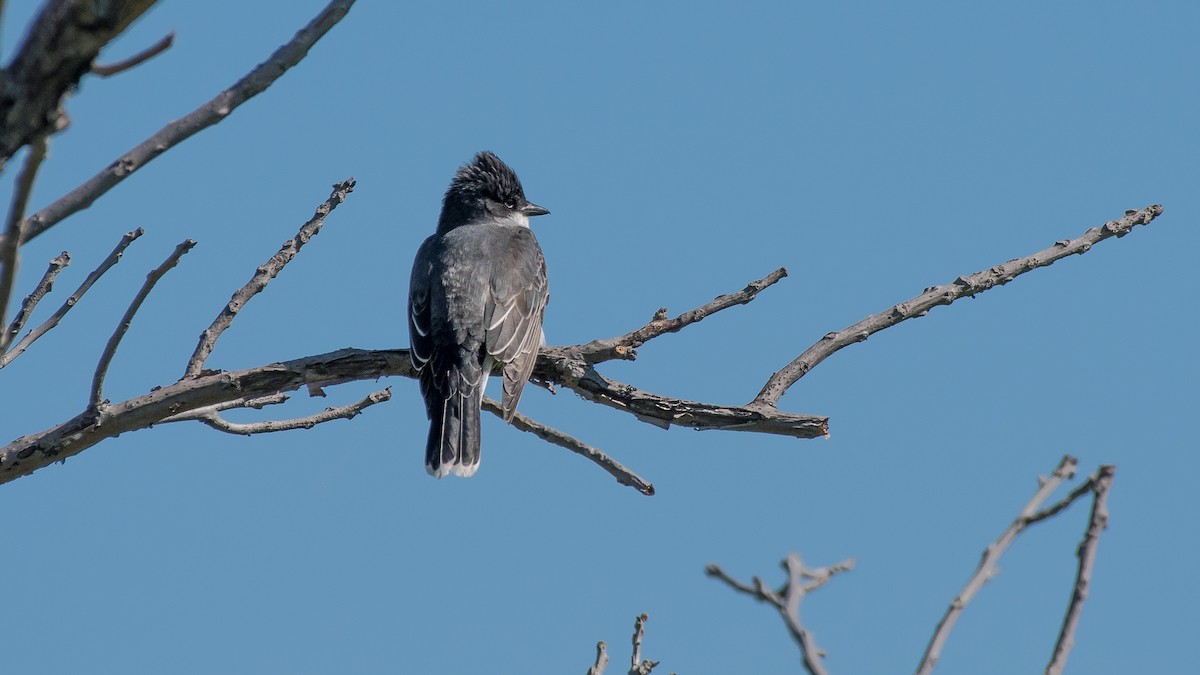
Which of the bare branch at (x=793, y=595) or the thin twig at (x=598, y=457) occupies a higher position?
the thin twig at (x=598, y=457)

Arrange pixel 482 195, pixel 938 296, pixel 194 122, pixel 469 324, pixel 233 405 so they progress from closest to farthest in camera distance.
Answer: pixel 194 122 < pixel 938 296 < pixel 233 405 < pixel 469 324 < pixel 482 195

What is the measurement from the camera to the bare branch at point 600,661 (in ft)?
13.0

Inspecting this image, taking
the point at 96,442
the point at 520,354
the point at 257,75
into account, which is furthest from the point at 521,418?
the point at 257,75

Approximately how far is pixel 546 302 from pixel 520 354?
115cm

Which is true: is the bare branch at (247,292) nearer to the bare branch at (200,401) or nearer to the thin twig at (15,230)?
the bare branch at (200,401)

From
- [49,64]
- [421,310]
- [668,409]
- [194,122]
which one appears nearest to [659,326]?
[668,409]

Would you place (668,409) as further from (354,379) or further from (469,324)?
(469,324)

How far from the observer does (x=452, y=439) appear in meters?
6.84

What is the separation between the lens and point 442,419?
6.84 m

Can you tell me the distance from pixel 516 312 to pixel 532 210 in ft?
6.58

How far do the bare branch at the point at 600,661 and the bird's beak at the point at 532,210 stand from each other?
17.7 ft

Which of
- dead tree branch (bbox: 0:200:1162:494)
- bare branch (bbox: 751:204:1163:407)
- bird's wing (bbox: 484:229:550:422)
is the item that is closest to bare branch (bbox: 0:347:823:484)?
dead tree branch (bbox: 0:200:1162:494)

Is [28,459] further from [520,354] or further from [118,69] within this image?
[118,69]

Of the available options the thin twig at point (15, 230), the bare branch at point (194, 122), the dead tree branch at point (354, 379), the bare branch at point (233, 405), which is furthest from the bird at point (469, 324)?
the thin twig at point (15, 230)
